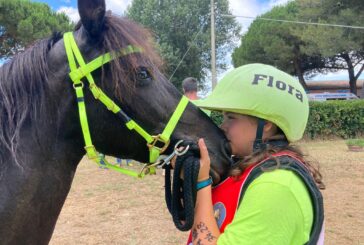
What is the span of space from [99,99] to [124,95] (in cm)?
11

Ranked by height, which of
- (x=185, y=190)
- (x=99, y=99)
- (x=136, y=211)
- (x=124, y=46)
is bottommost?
(x=136, y=211)

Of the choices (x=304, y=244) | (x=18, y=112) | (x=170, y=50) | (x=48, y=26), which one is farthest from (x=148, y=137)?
(x=170, y=50)

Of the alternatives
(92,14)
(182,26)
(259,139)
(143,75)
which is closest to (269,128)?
(259,139)

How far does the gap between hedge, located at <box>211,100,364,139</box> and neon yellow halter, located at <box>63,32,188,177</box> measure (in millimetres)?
15893

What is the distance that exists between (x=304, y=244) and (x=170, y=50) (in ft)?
96.3

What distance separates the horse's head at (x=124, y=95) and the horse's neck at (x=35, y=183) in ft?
0.33

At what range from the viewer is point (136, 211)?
6531 millimetres

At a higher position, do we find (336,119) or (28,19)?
(28,19)

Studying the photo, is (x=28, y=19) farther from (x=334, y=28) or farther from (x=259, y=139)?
(x=334, y=28)

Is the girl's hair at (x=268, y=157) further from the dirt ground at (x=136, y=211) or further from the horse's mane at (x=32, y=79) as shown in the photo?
the dirt ground at (x=136, y=211)

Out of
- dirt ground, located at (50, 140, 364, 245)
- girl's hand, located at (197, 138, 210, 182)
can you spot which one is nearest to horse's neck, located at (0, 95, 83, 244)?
girl's hand, located at (197, 138, 210, 182)

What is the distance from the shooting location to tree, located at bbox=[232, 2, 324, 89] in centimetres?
3314

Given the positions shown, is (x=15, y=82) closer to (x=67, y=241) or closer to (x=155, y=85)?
(x=155, y=85)

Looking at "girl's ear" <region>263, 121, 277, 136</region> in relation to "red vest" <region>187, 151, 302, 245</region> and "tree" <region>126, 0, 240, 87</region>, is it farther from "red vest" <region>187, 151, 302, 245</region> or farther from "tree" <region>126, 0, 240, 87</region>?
"tree" <region>126, 0, 240, 87</region>
